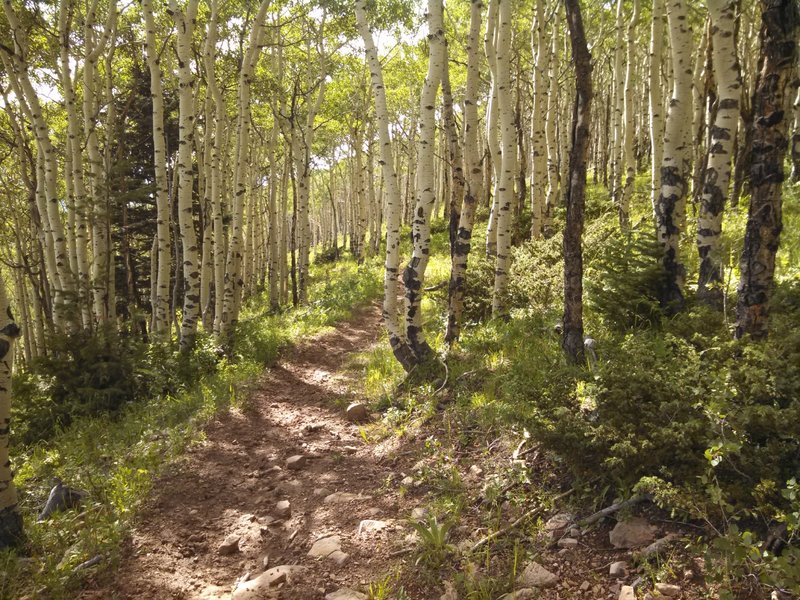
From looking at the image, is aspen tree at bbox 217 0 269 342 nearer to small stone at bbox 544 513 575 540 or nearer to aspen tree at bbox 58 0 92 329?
aspen tree at bbox 58 0 92 329

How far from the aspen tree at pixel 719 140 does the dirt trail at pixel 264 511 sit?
4261mm

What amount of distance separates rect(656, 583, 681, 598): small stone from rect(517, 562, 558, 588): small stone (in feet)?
2.06

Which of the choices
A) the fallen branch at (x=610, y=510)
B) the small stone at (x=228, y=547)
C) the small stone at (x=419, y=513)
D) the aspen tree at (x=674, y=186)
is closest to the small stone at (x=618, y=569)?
the fallen branch at (x=610, y=510)

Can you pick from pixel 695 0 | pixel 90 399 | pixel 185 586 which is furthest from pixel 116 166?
pixel 695 0

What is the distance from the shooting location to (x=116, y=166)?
27.3 ft

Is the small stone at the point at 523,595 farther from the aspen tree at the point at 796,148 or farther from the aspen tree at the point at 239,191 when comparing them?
the aspen tree at the point at 796,148

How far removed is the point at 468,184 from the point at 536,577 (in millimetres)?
5756

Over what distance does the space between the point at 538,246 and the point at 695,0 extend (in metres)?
9.12

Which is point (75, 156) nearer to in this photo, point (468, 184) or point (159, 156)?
point (159, 156)

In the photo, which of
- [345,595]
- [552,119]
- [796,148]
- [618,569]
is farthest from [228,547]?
[796,148]

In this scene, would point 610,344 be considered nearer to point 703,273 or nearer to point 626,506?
point 703,273

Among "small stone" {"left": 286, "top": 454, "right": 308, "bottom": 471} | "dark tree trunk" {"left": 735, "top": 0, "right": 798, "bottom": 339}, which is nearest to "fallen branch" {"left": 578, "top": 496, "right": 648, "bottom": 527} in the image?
"dark tree trunk" {"left": 735, "top": 0, "right": 798, "bottom": 339}

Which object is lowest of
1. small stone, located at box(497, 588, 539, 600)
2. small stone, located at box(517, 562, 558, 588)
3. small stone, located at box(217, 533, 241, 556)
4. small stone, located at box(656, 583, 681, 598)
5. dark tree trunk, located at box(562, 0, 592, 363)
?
small stone, located at box(217, 533, 241, 556)

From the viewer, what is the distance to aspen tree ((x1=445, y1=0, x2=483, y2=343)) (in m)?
7.53
